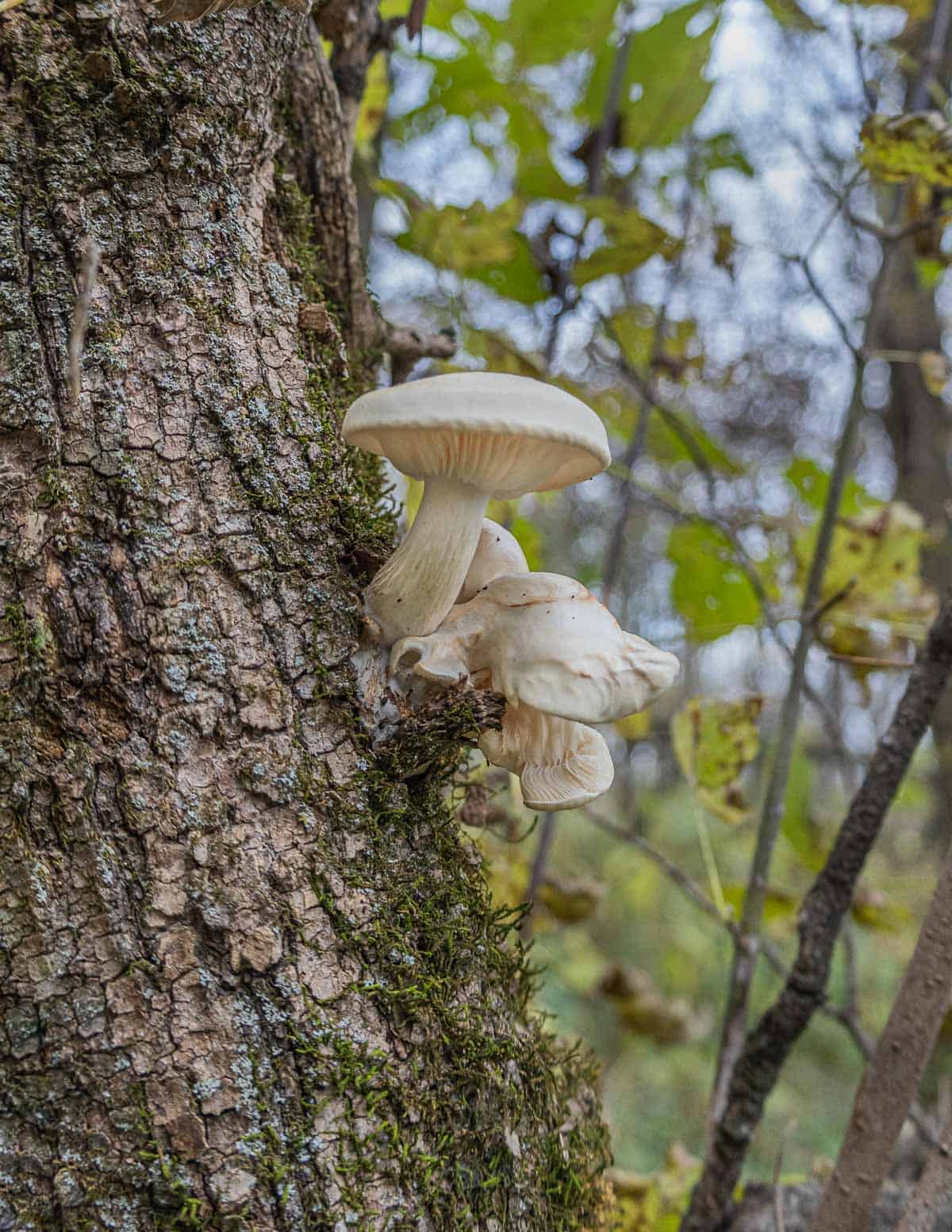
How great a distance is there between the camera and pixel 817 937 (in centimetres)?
154

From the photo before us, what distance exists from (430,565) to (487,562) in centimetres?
16

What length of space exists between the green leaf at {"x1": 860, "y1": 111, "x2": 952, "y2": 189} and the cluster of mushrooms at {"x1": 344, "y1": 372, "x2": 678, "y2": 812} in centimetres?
100

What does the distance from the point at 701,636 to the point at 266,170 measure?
1594 millimetres

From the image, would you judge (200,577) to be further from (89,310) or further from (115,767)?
(89,310)

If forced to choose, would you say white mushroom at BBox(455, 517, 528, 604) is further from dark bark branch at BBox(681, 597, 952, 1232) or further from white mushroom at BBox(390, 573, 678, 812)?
dark bark branch at BBox(681, 597, 952, 1232)

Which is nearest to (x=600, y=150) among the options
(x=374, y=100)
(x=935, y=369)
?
(x=374, y=100)

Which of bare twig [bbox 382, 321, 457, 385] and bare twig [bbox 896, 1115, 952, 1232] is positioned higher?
bare twig [bbox 382, 321, 457, 385]

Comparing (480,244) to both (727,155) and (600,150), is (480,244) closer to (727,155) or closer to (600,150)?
(600,150)

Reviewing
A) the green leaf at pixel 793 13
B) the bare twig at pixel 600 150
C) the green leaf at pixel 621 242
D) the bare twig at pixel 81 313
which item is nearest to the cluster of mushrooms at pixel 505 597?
the bare twig at pixel 81 313

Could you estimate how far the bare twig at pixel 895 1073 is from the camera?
1354 mm

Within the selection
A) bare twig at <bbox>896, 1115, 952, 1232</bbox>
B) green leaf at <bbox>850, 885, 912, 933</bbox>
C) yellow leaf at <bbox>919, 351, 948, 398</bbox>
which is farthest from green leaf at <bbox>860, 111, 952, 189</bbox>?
green leaf at <bbox>850, 885, 912, 933</bbox>

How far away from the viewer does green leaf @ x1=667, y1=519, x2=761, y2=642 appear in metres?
2.49

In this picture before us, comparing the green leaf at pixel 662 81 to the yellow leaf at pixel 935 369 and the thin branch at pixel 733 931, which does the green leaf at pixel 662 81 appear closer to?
the yellow leaf at pixel 935 369

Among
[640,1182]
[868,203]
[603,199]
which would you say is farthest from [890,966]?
[603,199]
